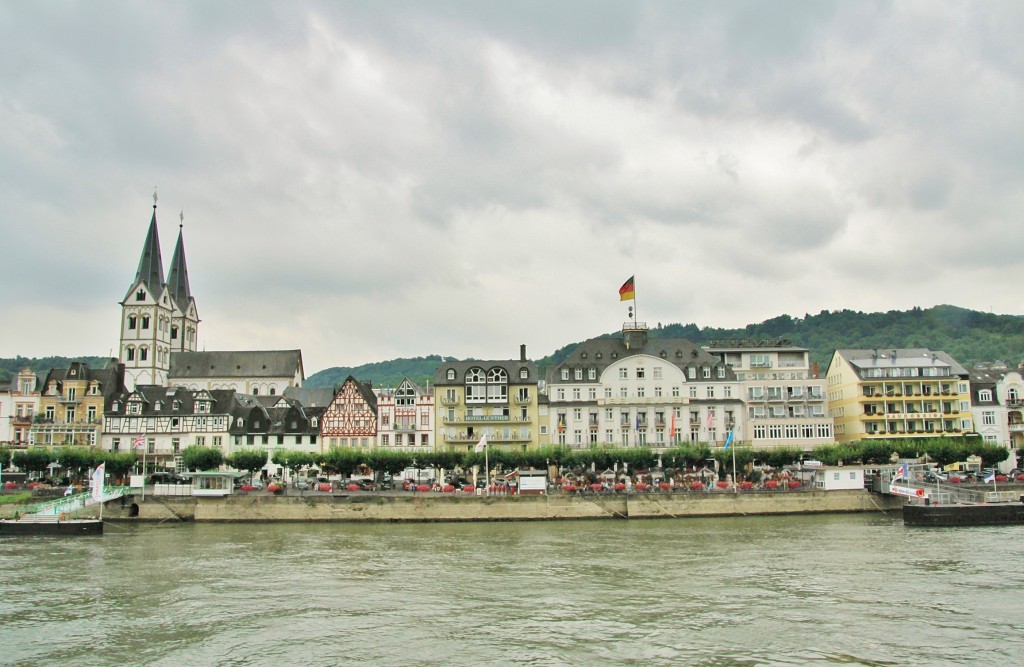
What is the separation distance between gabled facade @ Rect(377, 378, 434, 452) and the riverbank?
965 inches

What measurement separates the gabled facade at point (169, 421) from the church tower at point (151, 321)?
102 feet

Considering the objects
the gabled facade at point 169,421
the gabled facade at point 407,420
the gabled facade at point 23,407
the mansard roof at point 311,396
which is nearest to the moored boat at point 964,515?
the gabled facade at point 407,420

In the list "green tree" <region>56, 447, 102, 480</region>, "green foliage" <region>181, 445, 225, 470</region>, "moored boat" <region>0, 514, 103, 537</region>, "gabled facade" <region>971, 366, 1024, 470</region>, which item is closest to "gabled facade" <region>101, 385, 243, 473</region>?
"green foliage" <region>181, 445, 225, 470</region>

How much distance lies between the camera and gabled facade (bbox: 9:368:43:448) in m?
103

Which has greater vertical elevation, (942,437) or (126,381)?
(126,381)

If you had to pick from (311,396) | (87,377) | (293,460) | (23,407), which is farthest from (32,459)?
(311,396)

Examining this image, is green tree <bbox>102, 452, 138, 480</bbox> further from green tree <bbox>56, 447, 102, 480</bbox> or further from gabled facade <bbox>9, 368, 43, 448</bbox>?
gabled facade <bbox>9, 368, 43, 448</bbox>

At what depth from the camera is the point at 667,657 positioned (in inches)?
1085

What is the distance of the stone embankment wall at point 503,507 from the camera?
70.9 metres

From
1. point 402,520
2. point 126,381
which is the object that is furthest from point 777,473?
point 126,381

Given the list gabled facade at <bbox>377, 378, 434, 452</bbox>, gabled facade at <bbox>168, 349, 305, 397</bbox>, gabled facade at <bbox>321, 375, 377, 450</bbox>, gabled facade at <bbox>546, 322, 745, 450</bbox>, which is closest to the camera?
gabled facade at <bbox>546, 322, 745, 450</bbox>

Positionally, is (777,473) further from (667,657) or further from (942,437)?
(667,657)

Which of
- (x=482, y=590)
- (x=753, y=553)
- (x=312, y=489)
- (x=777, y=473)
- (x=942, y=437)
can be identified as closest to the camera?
(x=482, y=590)

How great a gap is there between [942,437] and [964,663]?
72043 millimetres
